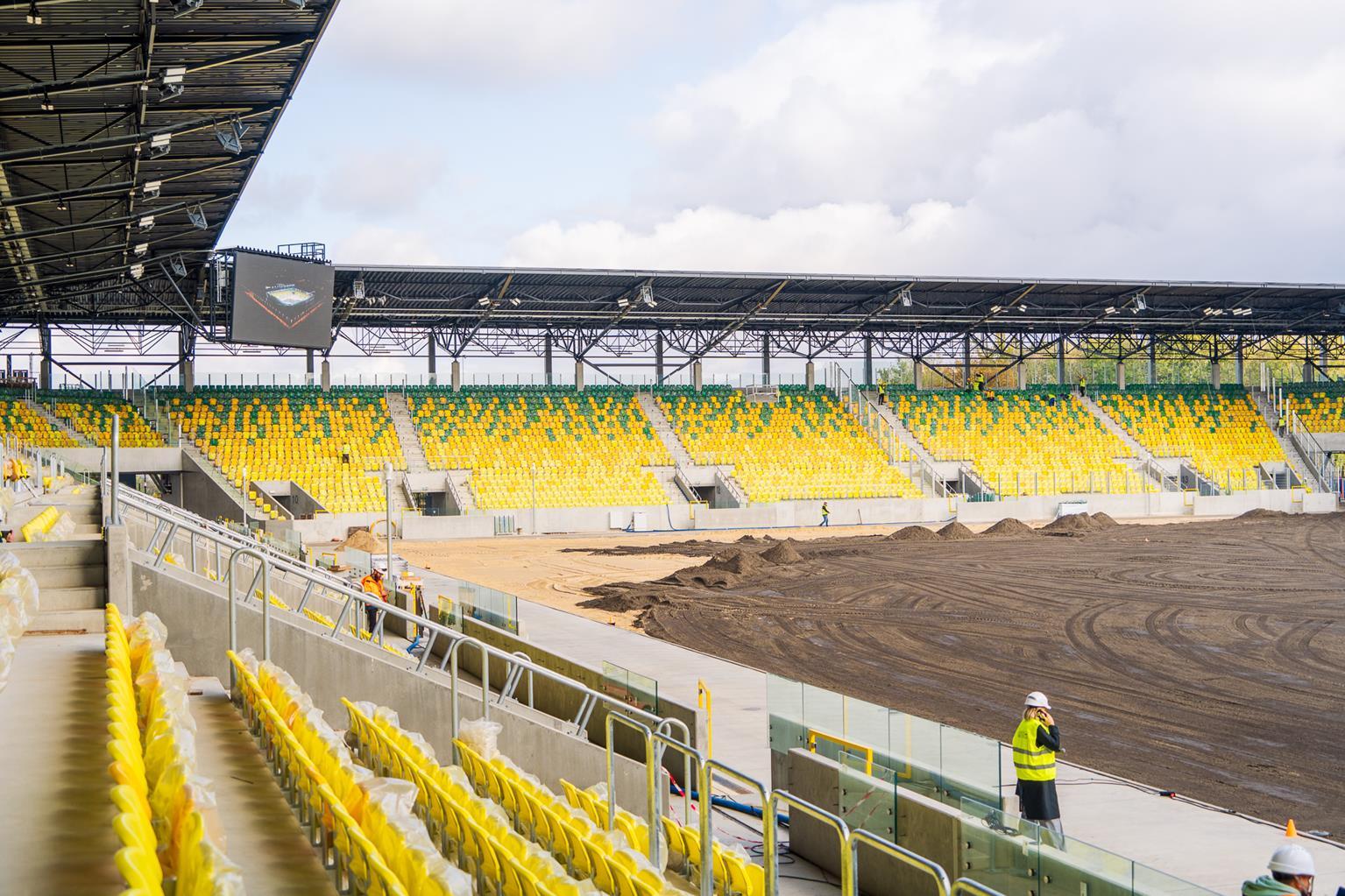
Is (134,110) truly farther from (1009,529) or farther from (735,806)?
(1009,529)

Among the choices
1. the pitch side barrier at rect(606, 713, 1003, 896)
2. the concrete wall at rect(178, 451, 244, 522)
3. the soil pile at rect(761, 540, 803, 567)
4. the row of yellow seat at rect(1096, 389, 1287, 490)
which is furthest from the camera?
the row of yellow seat at rect(1096, 389, 1287, 490)

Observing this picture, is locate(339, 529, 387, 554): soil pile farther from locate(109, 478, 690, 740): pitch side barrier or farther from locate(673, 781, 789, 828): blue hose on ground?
locate(673, 781, 789, 828): blue hose on ground

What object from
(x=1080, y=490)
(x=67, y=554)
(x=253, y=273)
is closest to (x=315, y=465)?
(x=253, y=273)

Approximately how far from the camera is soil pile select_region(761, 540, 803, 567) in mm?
36969

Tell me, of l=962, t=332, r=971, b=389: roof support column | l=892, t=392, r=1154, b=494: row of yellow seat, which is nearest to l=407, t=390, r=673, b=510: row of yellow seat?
l=892, t=392, r=1154, b=494: row of yellow seat

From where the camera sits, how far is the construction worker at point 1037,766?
35.9ft

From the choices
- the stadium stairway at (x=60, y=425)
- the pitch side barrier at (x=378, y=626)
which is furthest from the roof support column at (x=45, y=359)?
the pitch side barrier at (x=378, y=626)

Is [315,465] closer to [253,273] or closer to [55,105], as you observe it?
[253,273]

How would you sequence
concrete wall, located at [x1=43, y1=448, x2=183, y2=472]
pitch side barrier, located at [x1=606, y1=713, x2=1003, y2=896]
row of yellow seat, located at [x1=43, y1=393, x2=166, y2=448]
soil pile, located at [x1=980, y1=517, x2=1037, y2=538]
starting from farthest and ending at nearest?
1. row of yellow seat, located at [x1=43, y1=393, x2=166, y2=448]
2. soil pile, located at [x1=980, y1=517, x2=1037, y2=538]
3. concrete wall, located at [x1=43, y1=448, x2=183, y2=472]
4. pitch side barrier, located at [x1=606, y1=713, x2=1003, y2=896]

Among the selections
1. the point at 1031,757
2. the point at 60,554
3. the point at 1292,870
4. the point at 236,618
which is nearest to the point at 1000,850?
the point at 1031,757

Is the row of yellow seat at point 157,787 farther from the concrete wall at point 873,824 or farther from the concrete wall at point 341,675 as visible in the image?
the concrete wall at point 873,824

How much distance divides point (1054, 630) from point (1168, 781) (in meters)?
10.8

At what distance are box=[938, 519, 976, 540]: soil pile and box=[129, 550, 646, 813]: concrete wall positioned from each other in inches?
1316

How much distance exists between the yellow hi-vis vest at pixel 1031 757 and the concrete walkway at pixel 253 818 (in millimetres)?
6412
